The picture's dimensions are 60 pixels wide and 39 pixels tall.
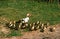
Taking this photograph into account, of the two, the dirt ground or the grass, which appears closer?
the dirt ground

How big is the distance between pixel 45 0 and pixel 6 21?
5002 mm

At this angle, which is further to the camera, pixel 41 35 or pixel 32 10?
pixel 32 10

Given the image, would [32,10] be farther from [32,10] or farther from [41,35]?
[41,35]

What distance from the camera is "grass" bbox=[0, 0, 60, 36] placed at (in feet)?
35.2

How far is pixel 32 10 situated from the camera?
39.8 feet

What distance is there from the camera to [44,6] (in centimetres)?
1312

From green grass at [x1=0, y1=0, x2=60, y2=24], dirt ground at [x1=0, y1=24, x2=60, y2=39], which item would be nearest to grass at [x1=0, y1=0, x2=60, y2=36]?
green grass at [x1=0, y1=0, x2=60, y2=24]

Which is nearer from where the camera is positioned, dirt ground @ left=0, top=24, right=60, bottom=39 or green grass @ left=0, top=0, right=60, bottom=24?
dirt ground @ left=0, top=24, right=60, bottom=39

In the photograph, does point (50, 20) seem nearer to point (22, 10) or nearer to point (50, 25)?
point (50, 25)

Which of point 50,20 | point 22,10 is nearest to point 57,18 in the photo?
point 50,20

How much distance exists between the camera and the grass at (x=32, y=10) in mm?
10719

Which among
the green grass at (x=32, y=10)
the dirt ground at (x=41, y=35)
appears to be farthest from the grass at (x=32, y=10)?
the dirt ground at (x=41, y=35)

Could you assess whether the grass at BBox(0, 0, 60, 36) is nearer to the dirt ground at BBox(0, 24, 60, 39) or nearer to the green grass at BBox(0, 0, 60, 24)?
the green grass at BBox(0, 0, 60, 24)

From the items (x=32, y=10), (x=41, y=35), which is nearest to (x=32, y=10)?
(x=32, y=10)
